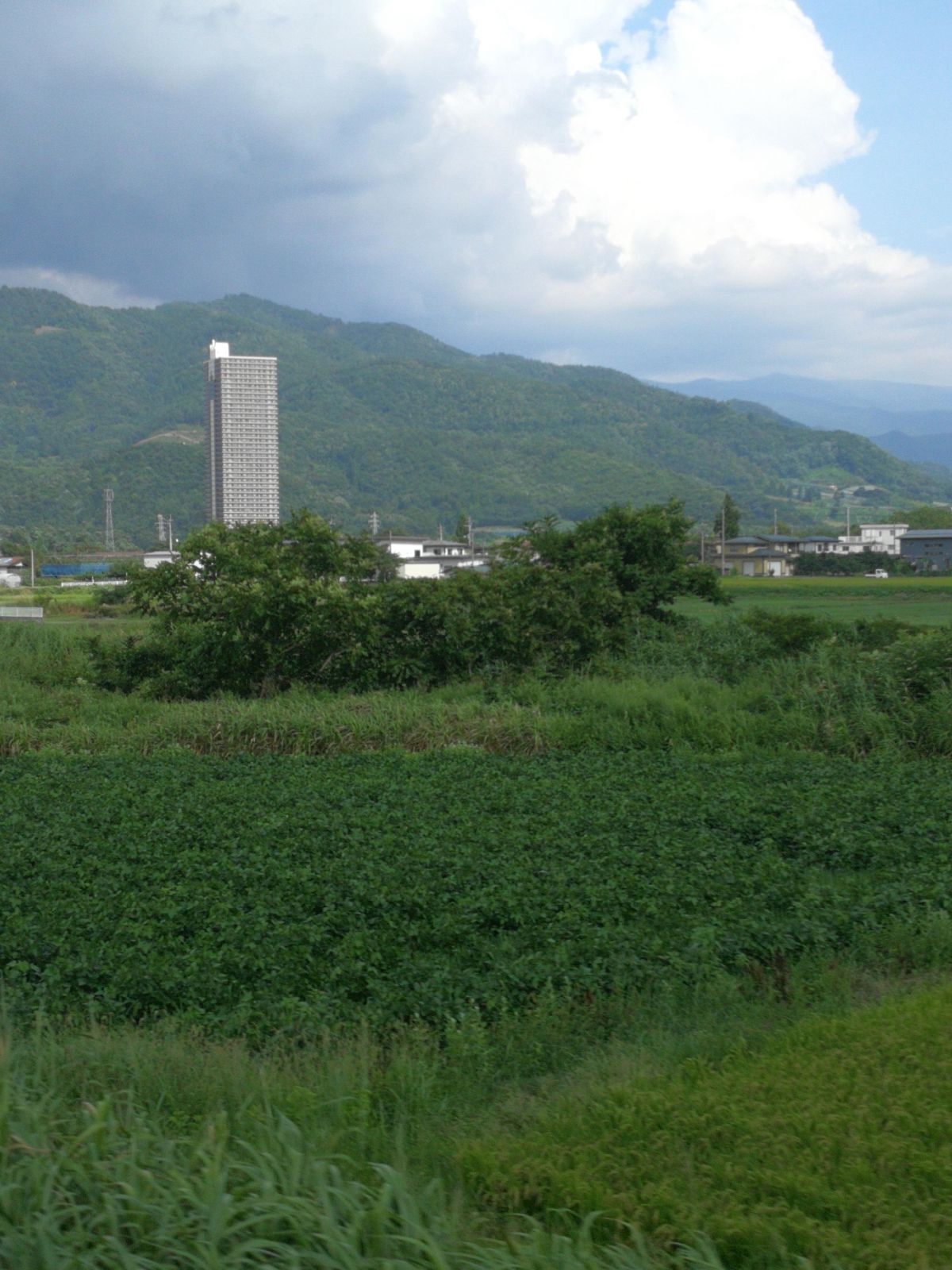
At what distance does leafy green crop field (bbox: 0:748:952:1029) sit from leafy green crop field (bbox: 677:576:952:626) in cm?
1985

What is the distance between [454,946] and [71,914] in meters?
2.42

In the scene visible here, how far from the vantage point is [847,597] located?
41.2 metres

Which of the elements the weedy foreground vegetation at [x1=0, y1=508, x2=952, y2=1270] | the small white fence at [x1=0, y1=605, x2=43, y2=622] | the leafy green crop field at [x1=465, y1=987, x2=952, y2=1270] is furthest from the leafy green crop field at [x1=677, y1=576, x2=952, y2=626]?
the leafy green crop field at [x1=465, y1=987, x2=952, y2=1270]

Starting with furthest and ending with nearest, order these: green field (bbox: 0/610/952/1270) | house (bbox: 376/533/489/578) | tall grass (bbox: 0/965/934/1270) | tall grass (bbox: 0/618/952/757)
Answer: house (bbox: 376/533/489/578)
tall grass (bbox: 0/618/952/757)
green field (bbox: 0/610/952/1270)
tall grass (bbox: 0/965/934/1270)

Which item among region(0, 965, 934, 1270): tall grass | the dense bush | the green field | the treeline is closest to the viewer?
region(0, 965, 934, 1270): tall grass

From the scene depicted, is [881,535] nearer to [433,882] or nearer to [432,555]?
[432,555]

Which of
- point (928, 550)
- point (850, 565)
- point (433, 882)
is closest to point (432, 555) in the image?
point (850, 565)

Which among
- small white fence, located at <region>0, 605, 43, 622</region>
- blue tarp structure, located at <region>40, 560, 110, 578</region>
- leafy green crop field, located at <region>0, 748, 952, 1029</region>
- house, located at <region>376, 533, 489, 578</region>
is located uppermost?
house, located at <region>376, 533, 489, 578</region>

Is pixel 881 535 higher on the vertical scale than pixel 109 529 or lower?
lower

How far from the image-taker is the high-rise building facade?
92.2m

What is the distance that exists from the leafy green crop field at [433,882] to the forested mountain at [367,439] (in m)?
85.3

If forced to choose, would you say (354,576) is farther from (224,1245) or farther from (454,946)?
(224,1245)

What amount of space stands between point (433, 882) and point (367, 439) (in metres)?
124

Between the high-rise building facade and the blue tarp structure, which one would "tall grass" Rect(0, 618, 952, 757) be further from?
the high-rise building facade
